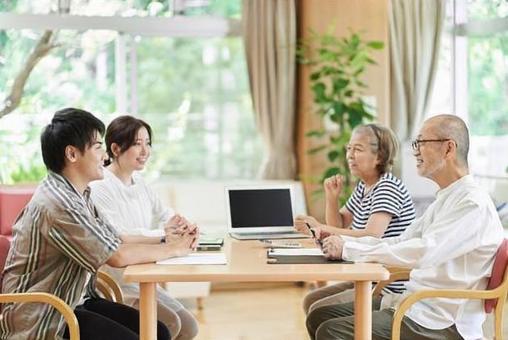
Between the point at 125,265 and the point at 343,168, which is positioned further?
the point at 343,168

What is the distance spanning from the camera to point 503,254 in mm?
2785

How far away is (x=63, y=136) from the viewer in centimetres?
279

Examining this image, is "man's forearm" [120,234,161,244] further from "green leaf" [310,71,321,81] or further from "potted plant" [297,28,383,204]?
"green leaf" [310,71,321,81]

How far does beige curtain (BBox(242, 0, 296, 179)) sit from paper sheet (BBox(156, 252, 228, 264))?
151 inches

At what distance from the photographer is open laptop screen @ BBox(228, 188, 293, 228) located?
366cm

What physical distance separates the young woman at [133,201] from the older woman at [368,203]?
0.61 metres

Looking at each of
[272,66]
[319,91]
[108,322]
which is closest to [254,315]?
[319,91]

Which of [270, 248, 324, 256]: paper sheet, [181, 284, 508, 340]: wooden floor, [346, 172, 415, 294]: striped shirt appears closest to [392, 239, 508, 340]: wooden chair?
[270, 248, 324, 256]: paper sheet

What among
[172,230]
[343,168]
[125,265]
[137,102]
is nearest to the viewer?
[125,265]

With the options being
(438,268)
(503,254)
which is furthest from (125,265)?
(503,254)

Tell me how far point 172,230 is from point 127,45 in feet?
12.8

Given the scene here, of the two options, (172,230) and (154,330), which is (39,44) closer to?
(172,230)

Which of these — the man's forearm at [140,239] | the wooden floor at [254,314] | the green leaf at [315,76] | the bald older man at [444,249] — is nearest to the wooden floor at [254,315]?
the wooden floor at [254,314]

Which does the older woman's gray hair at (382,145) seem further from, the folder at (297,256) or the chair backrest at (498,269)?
the chair backrest at (498,269)
